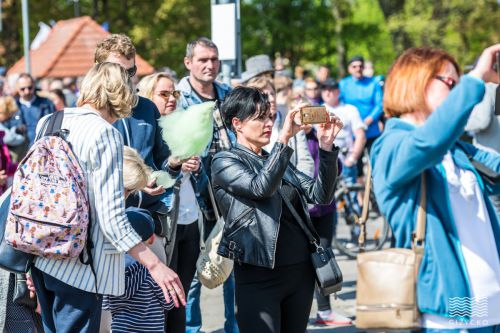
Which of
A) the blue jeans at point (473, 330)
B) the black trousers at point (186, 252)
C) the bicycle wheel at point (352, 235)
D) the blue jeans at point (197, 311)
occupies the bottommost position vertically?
the bicycle wheel at point (352, 235)

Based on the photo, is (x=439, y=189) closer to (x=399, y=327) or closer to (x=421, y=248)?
(x=421, y=248)

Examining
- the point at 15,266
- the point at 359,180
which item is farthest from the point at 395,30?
the point at 15,266

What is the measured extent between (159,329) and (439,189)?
209 cm

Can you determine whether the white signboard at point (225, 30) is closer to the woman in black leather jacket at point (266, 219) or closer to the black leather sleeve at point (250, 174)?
the woman in black leather jacket at point (266, 219)

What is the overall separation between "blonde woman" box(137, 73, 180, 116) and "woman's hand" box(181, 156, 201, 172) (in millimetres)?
721

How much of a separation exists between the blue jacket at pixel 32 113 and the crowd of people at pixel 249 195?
6.51 m

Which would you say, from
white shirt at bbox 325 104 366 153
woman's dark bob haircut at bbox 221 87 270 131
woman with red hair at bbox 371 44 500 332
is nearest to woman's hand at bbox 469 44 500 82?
woman with red hair at bbox 371 44 500 332

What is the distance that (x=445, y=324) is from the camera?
3.43 m

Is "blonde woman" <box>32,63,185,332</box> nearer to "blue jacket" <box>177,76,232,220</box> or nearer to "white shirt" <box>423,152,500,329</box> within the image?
"white shirt" <box>423,152,500,329</box>

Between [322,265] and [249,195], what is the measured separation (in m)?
0.53

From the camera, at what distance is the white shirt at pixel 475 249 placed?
3447 mm

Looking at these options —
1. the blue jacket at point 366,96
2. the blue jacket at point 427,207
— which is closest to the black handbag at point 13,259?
the blue jacket at point 427,207

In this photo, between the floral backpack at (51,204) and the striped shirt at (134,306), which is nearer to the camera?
the floral backpack at (51,204)

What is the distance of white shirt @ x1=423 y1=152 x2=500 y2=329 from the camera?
3.45 m
